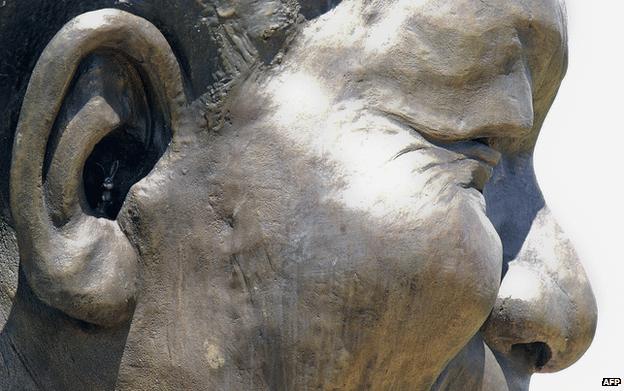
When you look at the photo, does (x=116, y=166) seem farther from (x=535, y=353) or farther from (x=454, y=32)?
(x=535, y=353)

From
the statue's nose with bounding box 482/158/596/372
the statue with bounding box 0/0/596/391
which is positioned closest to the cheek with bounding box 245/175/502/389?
the statue with bounding box 0/0/596/391

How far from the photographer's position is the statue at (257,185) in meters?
1.52

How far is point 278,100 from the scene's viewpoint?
61.3 inches

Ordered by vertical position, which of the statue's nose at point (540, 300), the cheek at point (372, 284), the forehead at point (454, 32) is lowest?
the statue's nose at point (540, 300)

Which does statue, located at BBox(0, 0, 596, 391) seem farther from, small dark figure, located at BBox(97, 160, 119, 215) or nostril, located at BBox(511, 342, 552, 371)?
nostril, located at BBox(511, 342, 552, 371)

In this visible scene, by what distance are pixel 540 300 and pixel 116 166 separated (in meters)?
0.46

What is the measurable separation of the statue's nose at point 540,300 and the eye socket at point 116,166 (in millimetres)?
390

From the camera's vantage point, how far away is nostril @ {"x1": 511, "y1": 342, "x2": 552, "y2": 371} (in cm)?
172

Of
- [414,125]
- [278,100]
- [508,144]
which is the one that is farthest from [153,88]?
[508,144]

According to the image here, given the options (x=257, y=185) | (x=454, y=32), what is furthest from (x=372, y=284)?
(x=454, y=32)

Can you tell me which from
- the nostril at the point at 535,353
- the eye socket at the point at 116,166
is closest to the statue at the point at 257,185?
the eye socket at the point at 116,166

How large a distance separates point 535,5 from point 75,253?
526 mm

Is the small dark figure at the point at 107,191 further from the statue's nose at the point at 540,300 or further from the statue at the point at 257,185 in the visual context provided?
the statue's nose at the point at 540,300

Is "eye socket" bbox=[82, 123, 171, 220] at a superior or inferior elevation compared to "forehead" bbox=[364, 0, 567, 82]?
inferior
